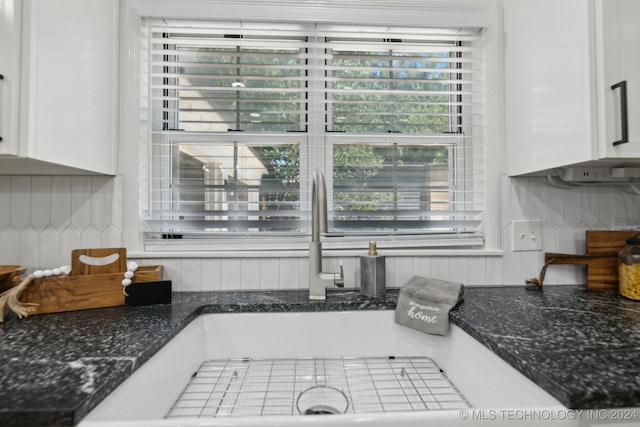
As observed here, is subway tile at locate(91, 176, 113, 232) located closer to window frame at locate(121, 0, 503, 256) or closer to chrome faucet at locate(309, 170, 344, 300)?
window frame at locate(121, 0, 503, 256)

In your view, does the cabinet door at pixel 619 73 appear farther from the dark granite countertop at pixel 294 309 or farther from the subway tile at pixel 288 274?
the subway tile at pixel 288 274

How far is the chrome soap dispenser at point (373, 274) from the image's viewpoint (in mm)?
1137

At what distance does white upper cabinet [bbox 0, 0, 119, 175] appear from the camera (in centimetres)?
83

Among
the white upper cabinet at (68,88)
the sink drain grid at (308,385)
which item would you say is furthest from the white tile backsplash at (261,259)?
the sink drain grid at (308,385)

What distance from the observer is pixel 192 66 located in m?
1.29

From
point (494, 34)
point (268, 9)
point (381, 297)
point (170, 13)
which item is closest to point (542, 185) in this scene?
point (494, 34)

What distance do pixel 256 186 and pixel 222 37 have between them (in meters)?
0.64

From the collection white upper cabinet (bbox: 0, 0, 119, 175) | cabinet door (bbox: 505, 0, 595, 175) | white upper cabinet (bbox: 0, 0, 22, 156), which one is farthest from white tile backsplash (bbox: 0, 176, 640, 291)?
white upper cabinet (bbox: 0, 0, 22, 156)

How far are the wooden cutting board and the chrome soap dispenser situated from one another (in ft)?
2.37

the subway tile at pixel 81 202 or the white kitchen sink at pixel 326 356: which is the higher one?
the subway tile at pixel 81 202

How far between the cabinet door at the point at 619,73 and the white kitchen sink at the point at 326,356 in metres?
0.70

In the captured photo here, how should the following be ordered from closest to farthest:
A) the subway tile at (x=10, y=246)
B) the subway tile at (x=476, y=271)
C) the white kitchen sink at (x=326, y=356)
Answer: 1. the white kitchen sink at (x=326, y=356)
2. the subway tile at (x=10, y=246)
3. the subway tile at (x=476, y=271)

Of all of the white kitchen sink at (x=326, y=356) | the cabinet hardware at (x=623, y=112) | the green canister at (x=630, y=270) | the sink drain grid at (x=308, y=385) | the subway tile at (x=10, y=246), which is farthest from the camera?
the subway tile at (x=10, y=246)

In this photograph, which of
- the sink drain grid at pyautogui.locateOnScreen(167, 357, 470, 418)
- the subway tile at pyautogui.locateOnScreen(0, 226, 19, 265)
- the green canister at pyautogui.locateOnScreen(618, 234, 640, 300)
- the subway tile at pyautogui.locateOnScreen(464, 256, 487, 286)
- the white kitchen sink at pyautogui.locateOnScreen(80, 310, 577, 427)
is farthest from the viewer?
the subway tile at pyautogui.locateOnScreen(464, 256, 487, 286)
